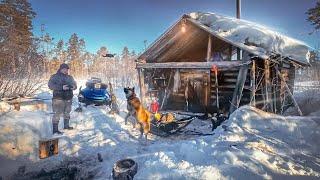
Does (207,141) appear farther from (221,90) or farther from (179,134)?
(221,90)

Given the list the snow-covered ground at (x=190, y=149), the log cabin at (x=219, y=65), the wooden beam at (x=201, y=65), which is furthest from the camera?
the wooden beam at (x=201, y=65)

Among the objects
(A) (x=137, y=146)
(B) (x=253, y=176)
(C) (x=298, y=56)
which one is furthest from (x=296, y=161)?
(C) (x=298, y=56)

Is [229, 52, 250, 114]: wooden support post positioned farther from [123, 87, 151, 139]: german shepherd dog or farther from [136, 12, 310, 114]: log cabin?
A: [123, 87, 151, 139]: german shepherd dog

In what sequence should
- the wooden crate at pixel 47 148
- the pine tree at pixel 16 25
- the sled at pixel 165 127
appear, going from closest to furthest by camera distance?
the wooden crate at pixel 47 148 → the sled at pixel 165 127 → the pine tree at pixel 16 25

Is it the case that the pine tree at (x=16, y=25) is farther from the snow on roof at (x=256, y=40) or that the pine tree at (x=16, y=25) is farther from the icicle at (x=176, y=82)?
the snow on roof at (x=256, y=40)

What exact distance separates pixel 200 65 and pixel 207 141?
653cm

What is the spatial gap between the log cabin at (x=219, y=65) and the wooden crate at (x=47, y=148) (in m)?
7.33

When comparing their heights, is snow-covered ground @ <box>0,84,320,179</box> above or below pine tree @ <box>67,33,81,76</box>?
below

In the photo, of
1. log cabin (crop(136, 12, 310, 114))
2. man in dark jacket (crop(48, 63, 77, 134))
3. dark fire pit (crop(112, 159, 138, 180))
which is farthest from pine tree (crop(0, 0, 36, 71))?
dark fire pit (crop(112, 159, 138, 180))

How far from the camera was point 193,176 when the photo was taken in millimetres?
4949

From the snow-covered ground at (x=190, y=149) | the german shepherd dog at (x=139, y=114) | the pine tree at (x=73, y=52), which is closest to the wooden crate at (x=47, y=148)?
the snow-covered ground at (x=190, y=149)

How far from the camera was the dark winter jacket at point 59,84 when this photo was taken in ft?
29.0

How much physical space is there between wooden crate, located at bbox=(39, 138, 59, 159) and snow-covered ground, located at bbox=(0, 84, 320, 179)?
0.20 metres

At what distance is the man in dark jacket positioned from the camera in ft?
28.9
